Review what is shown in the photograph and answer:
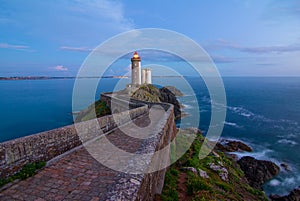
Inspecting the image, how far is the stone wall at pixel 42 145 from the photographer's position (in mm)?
4575

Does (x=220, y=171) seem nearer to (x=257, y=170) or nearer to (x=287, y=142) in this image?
(x=257, y=170)

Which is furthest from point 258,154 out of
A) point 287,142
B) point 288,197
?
point 288,197

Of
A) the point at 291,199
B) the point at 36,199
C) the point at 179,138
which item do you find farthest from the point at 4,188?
the point at 291,199

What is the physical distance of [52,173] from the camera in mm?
4887

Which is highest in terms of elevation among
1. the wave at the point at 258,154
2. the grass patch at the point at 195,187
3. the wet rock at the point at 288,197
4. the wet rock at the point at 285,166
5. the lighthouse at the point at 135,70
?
the lighthouse at the point at 135,70

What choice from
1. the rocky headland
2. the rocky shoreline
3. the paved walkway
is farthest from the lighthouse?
the paved walkway

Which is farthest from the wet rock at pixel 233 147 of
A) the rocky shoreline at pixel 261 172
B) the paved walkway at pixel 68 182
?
the paved walkway at pixel 68 182

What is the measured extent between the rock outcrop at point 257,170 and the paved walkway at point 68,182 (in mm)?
13826

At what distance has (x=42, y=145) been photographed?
5.51 m

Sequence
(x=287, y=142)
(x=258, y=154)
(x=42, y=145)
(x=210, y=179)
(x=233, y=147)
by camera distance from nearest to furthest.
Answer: (x=42, y=145) < (x=210, y=179) < (x=258, y=154) < (x=233, y=147) < (x=287, y=142)

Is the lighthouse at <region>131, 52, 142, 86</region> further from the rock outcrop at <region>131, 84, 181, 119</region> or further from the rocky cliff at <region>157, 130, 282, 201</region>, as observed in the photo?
the rocky cliff at <region>157, 130, 282, 201</region>

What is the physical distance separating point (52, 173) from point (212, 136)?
Result: 24.8m

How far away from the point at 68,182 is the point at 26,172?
44.8 inches

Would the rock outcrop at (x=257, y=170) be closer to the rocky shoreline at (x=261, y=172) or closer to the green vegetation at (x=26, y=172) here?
the rocky shoreline at (x=261, y=172)
